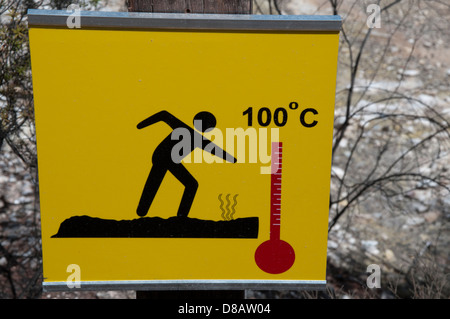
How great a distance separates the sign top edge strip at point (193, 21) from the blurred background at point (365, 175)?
34.3 inches

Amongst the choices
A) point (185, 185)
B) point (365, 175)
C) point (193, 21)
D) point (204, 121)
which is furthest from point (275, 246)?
point (365, 175)

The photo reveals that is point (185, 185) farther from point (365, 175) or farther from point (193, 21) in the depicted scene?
point (365, 175)

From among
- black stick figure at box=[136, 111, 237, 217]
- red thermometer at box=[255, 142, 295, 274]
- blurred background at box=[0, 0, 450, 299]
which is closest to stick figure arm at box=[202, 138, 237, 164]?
black stick figure at box=[136, 111, 237, 217]

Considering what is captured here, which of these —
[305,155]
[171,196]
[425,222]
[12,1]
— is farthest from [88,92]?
[425,222]

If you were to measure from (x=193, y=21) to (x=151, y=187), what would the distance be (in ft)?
1.71

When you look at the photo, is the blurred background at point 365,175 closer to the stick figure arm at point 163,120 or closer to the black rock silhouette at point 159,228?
the black rock silhouette at point 159,228

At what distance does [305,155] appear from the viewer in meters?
1.46

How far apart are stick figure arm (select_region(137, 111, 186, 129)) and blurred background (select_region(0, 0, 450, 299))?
117 cm

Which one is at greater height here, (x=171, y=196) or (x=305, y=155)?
(x=305, y=155)

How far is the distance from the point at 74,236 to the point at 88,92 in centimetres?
46

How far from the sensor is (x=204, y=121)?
4.75 feet

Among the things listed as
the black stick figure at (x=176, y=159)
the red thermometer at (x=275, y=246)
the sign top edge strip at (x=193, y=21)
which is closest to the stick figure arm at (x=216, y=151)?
the black stick figure at (x=176, y=159)

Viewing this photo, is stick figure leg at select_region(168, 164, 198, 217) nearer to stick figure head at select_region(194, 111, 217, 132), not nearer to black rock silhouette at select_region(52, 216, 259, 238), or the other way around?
black rock silhouette at select_region(52, 216, 259, 238)
